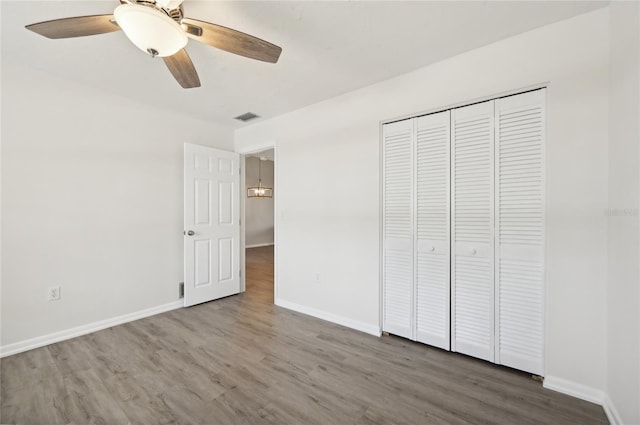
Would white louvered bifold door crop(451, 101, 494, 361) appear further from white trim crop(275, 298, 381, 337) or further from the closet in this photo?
white trim crop(275, 298, 381, 337)

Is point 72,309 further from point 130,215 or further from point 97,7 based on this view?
point 97,7

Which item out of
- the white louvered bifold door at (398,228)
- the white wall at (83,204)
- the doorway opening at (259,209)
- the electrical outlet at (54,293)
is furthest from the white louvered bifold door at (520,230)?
the doorway opening at (259,209)

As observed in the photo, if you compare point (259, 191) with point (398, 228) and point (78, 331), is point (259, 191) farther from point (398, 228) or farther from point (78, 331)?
point (398, 228)

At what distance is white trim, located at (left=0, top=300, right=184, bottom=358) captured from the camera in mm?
2306

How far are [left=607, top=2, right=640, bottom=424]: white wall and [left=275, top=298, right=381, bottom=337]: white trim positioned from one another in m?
1.62

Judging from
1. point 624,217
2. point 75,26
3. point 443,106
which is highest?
point 75,26

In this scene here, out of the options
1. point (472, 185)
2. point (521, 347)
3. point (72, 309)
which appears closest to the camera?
point (521, 347)

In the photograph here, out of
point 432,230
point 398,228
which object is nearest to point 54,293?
point 398,228

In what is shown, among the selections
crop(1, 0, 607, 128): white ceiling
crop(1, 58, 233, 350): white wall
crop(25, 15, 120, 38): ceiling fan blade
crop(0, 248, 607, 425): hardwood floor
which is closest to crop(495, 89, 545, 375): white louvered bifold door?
crop(0, 248, 607, 425): hardwood floor

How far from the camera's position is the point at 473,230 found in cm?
218

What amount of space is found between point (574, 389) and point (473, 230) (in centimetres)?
117

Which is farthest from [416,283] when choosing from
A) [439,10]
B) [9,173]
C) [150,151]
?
[9,173]

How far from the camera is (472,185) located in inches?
85.7

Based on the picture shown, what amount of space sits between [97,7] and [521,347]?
144 inches
